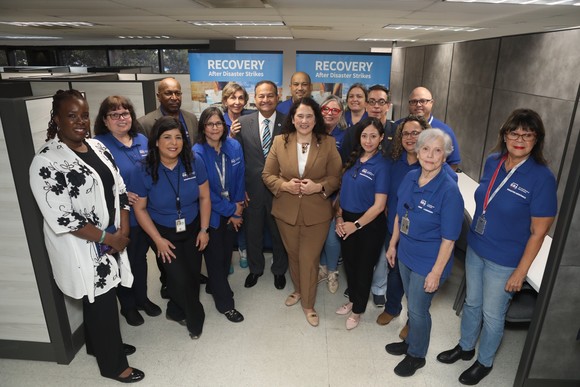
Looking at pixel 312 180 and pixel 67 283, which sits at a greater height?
pixel 312 180

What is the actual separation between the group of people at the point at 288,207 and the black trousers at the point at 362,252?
1 centimetres

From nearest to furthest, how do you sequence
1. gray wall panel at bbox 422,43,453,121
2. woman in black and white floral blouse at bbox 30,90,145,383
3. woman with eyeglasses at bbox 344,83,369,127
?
1. woman in black and white floral blouse at bbox 30,90,145,383
2. woman with eyeglasses at bbox 344,83,369,127
3. gray wall panel at bbox 422,43,453,121

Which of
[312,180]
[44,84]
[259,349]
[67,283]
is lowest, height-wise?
[259,349]

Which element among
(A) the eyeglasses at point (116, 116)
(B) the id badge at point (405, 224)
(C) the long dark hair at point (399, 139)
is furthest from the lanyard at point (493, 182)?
(A) the eyeglasses at point (116, 116)

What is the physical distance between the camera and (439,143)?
7.11ft

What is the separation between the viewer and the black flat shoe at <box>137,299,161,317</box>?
10.5 feet

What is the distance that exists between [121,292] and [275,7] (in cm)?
241

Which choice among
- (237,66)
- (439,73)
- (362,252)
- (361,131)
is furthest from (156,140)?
A: (439,73)

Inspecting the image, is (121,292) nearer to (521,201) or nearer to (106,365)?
(106,365)

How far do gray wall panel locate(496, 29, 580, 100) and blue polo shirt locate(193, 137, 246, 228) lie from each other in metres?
2.64

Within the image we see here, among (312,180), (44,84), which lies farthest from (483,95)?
(44,84)

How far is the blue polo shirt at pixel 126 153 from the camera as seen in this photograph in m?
2.71

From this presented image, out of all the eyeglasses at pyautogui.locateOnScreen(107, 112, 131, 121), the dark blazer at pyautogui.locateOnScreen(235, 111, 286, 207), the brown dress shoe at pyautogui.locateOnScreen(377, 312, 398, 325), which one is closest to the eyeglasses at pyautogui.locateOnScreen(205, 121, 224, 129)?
the dark blazer at pyautogui.locateOnScreen(235, 111, 286, 207)

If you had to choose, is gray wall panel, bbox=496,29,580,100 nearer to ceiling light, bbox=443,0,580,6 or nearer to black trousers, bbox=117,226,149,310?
ceiling light, bbox=443,0,580,6
